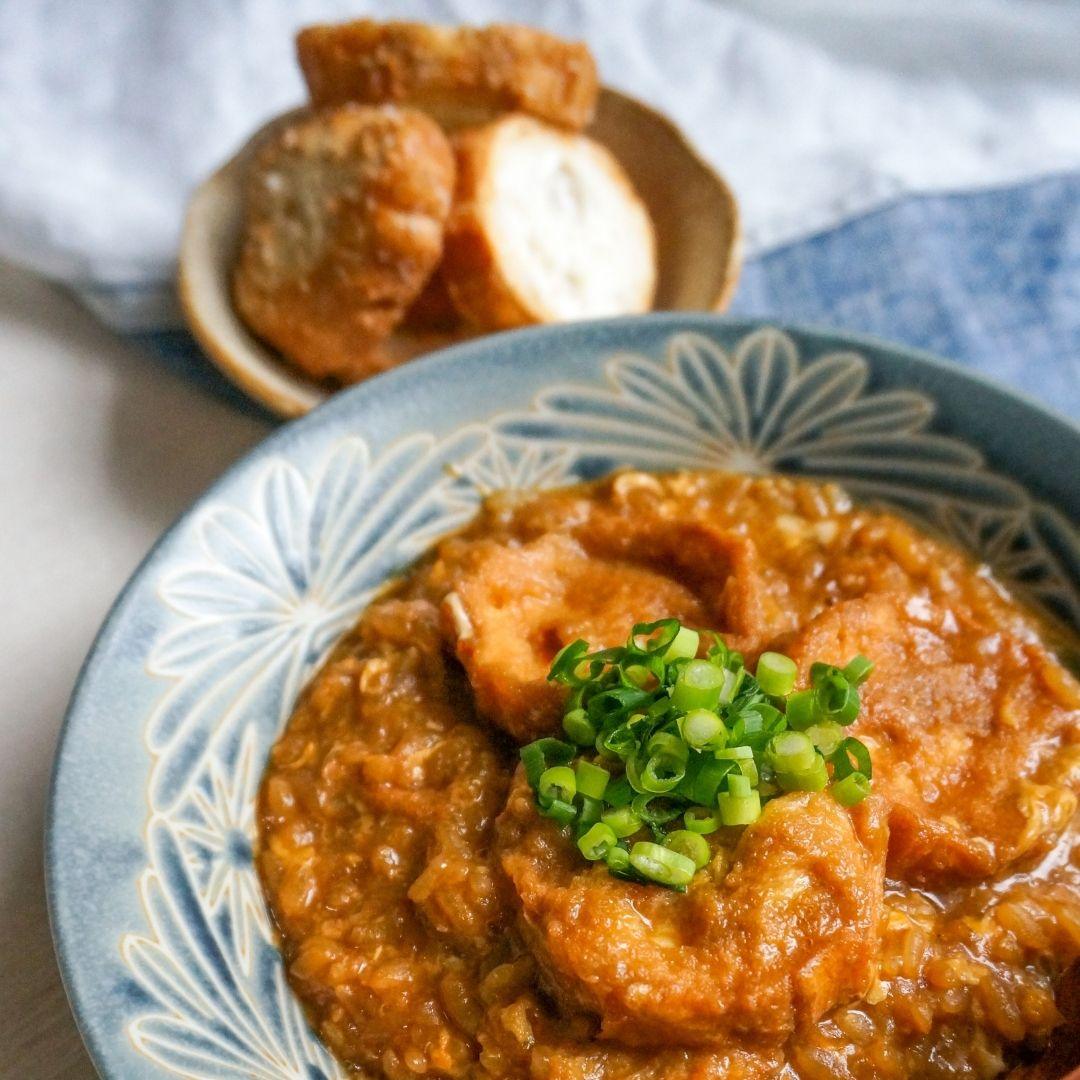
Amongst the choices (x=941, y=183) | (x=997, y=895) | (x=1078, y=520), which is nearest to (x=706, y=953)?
(x=997, y=895)

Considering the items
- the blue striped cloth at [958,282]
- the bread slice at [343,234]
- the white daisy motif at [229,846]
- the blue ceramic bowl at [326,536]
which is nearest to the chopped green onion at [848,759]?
the blue ceramic bowl at [326,536]

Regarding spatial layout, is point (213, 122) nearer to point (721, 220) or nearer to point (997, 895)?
point (721, 220)

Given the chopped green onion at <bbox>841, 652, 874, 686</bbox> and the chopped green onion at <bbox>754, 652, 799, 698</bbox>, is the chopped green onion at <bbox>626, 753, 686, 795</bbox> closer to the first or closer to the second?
the chopped green onion at <bbox>754, 652, 799, 698</bbox>

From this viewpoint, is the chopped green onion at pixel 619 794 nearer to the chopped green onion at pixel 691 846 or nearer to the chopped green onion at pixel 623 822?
the chopped green onion at pixel 623 822

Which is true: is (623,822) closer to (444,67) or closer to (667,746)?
(667,746)

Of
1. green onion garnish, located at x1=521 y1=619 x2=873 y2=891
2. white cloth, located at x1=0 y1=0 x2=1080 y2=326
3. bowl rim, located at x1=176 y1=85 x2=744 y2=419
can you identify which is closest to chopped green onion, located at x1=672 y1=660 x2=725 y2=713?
green onion garnish, located at x1=521 y1=619 x2=873 y2=891
